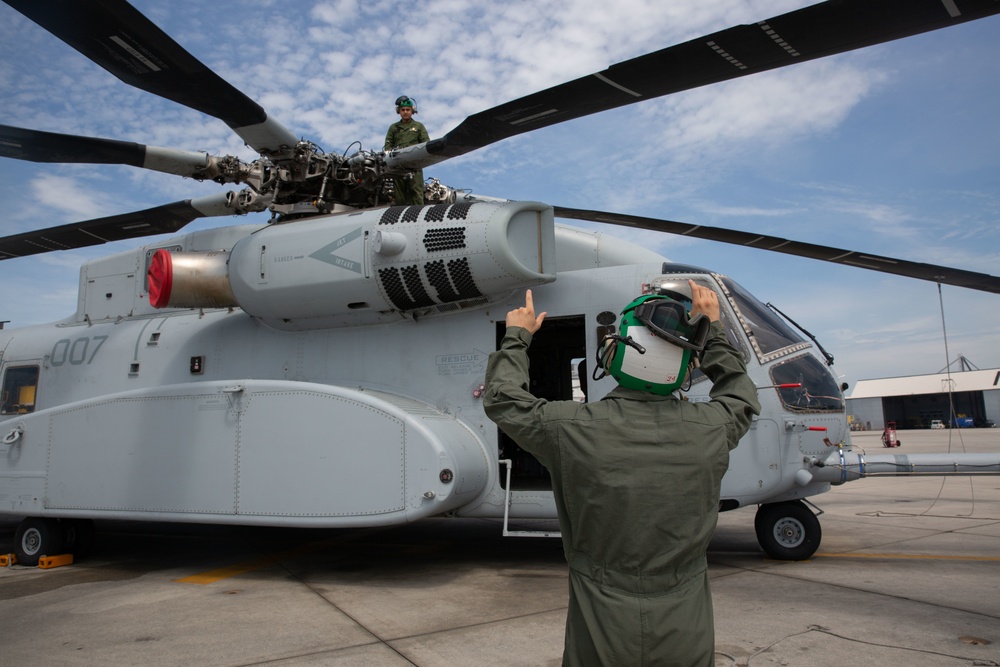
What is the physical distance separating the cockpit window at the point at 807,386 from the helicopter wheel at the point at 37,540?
7.13m

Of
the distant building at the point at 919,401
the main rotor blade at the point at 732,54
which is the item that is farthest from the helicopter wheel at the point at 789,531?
the distant building at the point at 919,401

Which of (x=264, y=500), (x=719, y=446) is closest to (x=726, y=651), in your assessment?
(x=719, y=446)

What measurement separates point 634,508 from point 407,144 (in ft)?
19.6

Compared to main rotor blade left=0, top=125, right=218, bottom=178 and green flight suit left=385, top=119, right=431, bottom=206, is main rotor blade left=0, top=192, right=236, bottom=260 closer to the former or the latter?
main rotor blade left=0, top=125, right=218, bottom=178

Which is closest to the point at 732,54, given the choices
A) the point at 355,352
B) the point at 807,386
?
the point at 807,386

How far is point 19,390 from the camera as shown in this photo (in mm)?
8805

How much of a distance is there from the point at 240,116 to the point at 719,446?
188 inches

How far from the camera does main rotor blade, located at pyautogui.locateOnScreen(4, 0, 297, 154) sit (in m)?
4.08

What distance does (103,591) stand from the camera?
19.6ft

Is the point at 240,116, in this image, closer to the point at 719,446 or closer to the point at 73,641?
the point at 73,641

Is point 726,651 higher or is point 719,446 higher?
point 719,446

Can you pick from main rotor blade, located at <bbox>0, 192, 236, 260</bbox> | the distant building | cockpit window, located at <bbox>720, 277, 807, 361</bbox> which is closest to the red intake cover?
main rotor blade, located at <bbox>0, 192, 236, 260</bbox>

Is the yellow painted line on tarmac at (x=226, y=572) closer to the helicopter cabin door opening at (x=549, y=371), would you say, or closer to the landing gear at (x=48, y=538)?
the landing gear at (x=48, y=538)

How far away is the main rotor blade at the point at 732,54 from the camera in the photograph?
362 centimetres
